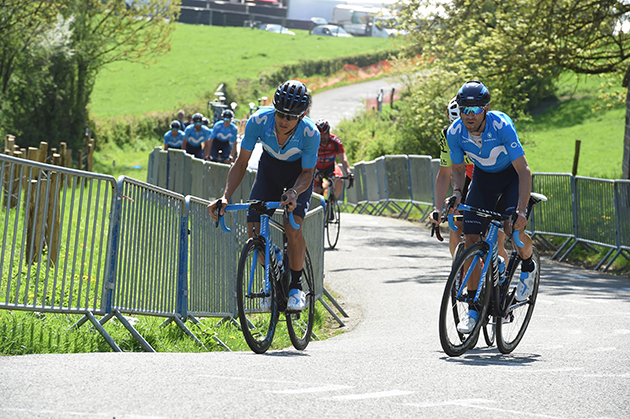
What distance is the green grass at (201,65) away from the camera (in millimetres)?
61562

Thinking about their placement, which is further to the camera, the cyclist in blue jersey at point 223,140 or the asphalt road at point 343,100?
the asphalt road at point 343,100

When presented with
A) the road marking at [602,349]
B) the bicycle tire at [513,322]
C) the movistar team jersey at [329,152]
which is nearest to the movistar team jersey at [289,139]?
the bicycle tire at [513,322]

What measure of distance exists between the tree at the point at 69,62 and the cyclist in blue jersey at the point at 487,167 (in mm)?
30311

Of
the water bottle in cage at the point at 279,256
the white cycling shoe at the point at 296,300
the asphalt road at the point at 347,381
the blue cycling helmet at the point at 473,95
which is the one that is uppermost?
the blue cycling helmet at the point at 473,95

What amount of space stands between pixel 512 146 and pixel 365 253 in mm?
9347

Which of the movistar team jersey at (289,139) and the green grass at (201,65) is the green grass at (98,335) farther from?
the green grass at (201,65)

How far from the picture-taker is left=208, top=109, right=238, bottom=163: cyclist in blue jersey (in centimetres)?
2145

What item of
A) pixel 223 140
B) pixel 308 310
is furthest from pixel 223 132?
pixel 308 310

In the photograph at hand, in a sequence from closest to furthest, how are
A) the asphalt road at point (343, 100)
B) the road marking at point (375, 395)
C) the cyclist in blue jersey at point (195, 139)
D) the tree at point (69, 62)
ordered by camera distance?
the road marking at point (375, 395)
the cyclist in blue jersey at point (195, 139)
the tree at point (69, 62)
the asphalt road at point (343, 100)

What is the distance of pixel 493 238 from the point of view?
6.47 metres

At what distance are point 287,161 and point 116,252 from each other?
4.96 feet

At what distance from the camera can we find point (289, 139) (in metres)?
6.54

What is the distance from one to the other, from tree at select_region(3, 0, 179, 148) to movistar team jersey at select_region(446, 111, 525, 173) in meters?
30.3

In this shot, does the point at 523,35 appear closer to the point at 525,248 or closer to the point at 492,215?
the point at 525,248
